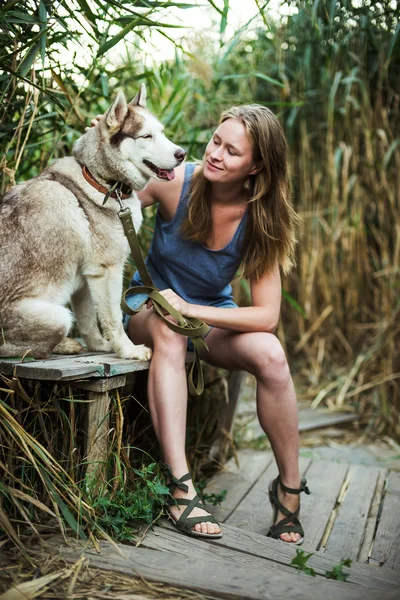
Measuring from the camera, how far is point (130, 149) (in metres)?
2.19

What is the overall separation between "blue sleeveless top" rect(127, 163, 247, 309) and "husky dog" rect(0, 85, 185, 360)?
207mm

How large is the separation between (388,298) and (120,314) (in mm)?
2242

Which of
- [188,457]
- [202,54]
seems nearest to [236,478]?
[188,457]

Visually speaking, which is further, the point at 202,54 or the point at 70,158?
the point at 202,54

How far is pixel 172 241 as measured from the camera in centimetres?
246

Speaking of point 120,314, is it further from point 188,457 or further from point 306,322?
point 306,322

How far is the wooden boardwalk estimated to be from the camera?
5.23 feet

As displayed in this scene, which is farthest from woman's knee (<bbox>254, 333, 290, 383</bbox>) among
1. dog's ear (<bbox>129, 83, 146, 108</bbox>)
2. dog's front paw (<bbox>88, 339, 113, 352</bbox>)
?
dog's ear (<bbox>129, 83, 146, 108</bbox>)

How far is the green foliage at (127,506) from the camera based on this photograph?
1848 mm

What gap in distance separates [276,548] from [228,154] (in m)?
1.36

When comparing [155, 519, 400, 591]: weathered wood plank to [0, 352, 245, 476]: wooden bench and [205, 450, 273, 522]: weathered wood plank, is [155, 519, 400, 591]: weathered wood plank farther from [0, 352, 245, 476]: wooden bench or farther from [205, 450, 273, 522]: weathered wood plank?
[205, 450, 273, 522]: weathered wood plank

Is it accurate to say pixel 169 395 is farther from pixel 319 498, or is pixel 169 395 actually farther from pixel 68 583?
pixel 319 498

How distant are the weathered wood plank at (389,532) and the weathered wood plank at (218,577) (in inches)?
23.8

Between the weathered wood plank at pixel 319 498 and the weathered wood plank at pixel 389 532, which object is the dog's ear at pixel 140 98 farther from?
the weathered wood plank at pixel 389 532
